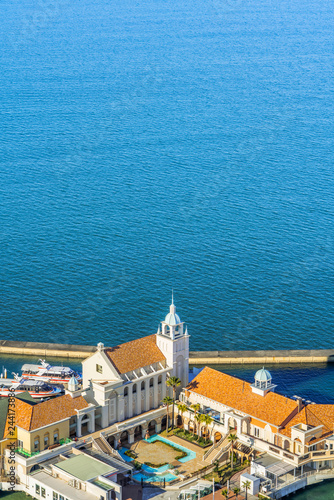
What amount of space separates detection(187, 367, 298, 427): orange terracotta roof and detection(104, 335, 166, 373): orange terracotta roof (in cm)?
716

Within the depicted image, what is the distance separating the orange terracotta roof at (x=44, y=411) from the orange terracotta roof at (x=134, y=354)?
319 inches

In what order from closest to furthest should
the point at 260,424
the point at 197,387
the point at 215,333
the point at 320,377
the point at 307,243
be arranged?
the point at 260,424
the point at 197,387
the point at 320,377
the point at 215,333
the point at 307,243

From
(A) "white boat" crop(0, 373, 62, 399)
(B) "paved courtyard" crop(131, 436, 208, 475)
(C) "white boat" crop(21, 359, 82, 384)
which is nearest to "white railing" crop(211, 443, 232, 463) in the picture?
(B) "paved courtyard" crop(131, 436, 208, 475)

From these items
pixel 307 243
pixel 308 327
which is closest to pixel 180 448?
pixel 308 327

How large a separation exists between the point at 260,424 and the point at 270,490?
10.7m

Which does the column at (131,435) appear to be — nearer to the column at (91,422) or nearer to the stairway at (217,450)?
the column at (91,422)

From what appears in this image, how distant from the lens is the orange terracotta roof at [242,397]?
394 ft

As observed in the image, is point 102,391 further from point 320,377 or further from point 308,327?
point 308,327

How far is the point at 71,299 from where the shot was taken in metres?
171

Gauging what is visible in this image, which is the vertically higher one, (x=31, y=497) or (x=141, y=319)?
(x=141, y=319)

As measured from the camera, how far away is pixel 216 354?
155m

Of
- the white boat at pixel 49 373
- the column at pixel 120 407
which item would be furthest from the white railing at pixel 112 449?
the white boat at pixel 49 373

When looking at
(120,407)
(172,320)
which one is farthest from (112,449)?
(172,320)

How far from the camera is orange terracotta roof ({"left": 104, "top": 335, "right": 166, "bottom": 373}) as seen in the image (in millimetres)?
125688
